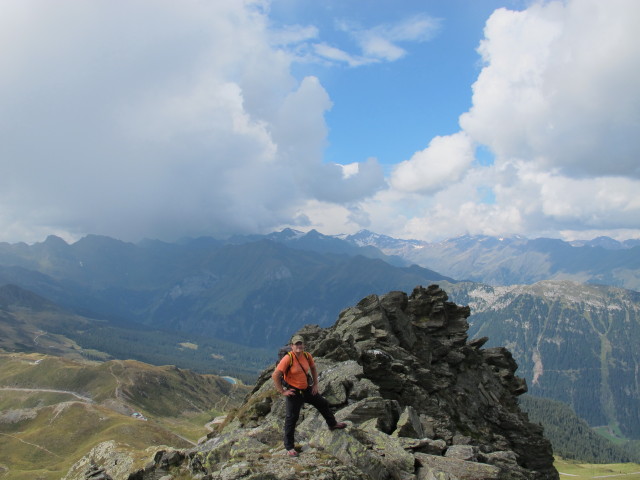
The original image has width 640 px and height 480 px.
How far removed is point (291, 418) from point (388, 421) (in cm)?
1297

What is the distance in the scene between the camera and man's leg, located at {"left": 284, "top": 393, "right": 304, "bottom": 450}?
21234 mm

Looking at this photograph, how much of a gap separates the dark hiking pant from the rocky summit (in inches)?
37.0

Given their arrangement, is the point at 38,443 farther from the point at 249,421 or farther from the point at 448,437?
the point at 448,437

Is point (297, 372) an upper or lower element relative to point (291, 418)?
upper

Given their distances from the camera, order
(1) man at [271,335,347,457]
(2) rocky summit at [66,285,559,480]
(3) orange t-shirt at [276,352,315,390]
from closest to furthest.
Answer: (2) rocky summit at [66,285,559,480], (1) man at [271,335,347,457], (3) orange t-shirt at [276,352,315,390]

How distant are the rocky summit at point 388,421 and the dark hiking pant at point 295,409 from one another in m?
0.94

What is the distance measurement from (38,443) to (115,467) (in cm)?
16623

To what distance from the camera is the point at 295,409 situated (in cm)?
2191

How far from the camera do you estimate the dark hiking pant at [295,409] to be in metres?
21.3

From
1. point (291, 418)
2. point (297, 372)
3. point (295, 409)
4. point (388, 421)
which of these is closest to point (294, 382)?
point (297, 372)

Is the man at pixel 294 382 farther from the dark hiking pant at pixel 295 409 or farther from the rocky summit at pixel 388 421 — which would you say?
the rocky summit at pixel 388 421

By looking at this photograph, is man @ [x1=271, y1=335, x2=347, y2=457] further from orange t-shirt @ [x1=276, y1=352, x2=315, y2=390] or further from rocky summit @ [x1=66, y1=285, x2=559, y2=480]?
rocky summit @ [x1=66, y1=285, x2=559, y2=480]

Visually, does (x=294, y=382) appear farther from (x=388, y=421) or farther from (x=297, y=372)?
(x=388, y=421)

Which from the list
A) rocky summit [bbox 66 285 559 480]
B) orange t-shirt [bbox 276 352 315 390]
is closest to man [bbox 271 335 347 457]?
orange t-shirt [bbox 276 352 315 390]
